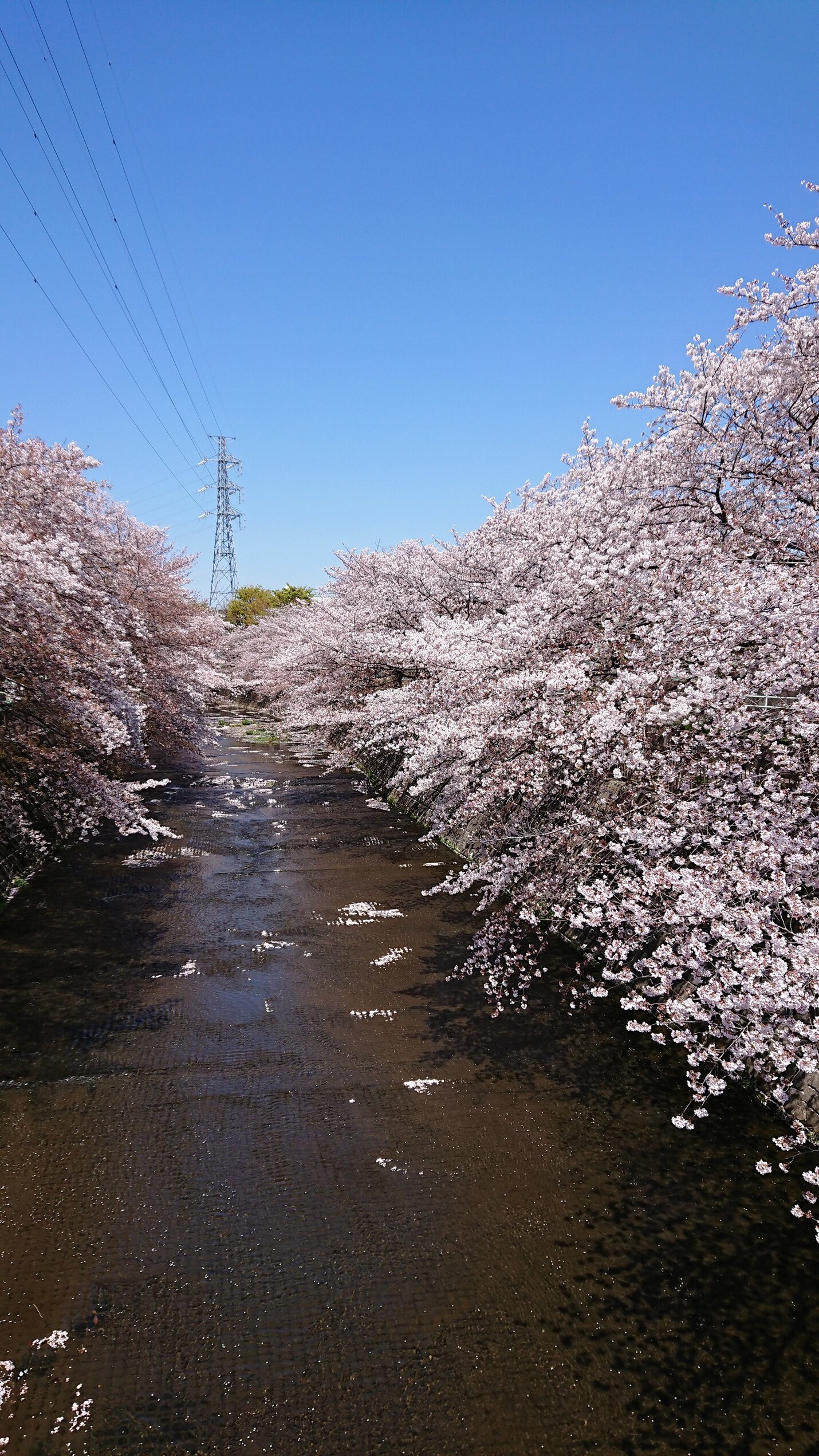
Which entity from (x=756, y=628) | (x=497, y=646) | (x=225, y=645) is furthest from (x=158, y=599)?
(x=225, y=645)

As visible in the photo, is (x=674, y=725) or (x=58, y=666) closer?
(x=674, y=725)

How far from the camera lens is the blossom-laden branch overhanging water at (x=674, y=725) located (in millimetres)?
3873

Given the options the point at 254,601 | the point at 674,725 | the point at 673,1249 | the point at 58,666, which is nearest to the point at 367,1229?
the point at 673,1249

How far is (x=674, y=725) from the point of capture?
5055 millimetres

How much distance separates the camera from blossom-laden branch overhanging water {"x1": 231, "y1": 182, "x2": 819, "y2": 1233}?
387 centimetres

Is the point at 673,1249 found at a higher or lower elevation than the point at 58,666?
lower

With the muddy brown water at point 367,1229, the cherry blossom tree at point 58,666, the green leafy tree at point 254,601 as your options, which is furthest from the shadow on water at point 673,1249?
the green leafy tree at point 254,601

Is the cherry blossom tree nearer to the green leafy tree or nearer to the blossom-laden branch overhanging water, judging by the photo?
the blossom-laden branch overhanging water

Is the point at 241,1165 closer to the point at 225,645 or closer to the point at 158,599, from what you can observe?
the point at 158,599

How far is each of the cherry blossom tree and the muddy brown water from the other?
2106mm

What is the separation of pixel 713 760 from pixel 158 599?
1489 cm

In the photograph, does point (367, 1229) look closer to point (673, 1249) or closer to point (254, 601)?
point (673, 1249)

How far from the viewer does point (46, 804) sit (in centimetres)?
955

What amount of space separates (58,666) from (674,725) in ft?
19.1
